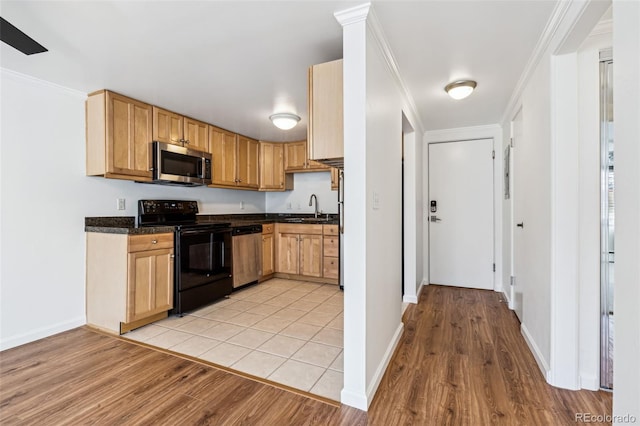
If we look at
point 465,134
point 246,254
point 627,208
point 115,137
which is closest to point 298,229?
point 246,254

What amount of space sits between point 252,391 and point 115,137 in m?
2.54

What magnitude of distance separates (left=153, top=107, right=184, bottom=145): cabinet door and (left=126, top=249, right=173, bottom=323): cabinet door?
127 cm

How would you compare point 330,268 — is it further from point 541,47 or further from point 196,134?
point 541,47

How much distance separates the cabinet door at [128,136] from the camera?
2729 mm

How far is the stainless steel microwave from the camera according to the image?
122 inches

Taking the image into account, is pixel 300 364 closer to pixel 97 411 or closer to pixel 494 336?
pixel 97 411

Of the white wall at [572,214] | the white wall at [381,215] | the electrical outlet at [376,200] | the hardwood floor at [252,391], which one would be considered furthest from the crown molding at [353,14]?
the hardwood floor at [252,391]

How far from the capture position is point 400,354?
220cm

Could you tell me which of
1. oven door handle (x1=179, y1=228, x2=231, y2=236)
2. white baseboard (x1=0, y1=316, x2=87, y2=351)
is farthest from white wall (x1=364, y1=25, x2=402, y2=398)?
white baseboard (x1=0, y1=316, x2=87, y2=351)

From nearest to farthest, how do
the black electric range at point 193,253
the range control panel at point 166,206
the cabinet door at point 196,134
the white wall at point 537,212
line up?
the white wall at point 537,212 → the black electric range at point 193,253 → the range control panel at point 166,206 → the cabinet door at point 196,134

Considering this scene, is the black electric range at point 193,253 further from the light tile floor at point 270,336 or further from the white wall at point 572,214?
the white wall at point 572,214

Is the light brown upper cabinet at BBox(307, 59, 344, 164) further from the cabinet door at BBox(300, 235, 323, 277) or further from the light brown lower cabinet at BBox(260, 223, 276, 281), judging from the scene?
the light brown lower cabinet at BBox(260, 223, 276, 281)

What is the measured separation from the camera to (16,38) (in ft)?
5.16

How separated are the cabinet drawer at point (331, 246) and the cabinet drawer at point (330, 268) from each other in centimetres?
7
